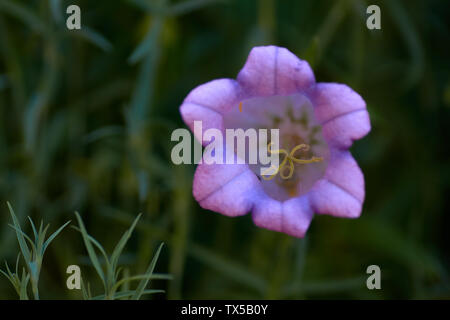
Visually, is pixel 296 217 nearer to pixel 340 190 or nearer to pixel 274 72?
pixel 340 190

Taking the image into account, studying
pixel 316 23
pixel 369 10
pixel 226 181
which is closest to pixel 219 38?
pixel 316 23

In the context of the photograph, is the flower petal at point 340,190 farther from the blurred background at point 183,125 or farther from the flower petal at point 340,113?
the blurred background at point 183,125

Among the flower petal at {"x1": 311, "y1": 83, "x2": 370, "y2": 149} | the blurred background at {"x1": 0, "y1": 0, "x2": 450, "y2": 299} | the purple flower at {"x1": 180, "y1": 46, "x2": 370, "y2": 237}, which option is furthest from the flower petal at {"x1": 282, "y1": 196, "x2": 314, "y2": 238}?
the blurred background at {"x1": 0, "y1": 0, "x2": 450, "y2": 299}

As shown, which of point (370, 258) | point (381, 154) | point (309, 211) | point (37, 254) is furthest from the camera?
point (381, 154)

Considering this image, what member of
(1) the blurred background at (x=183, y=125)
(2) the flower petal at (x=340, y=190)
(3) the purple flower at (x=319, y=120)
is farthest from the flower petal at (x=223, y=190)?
(1) the blurred background at (x=183, y=125)
